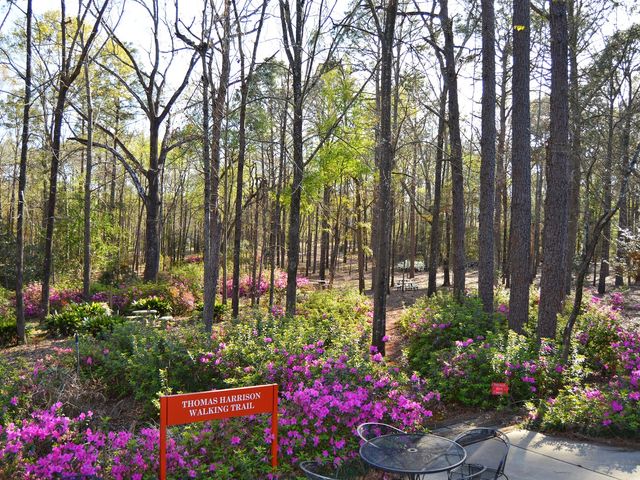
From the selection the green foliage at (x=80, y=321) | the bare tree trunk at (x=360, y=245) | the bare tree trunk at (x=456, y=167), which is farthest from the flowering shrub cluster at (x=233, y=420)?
the bare tree trunk at (x=360, y=245)

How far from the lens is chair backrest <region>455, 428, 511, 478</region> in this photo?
3.32 m

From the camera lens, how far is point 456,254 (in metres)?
12.3

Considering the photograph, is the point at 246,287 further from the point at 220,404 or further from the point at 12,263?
the point at 220,404

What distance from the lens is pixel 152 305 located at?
14.7 meters

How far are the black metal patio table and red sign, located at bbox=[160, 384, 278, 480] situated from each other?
0.87 m

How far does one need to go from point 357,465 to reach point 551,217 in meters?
5.53

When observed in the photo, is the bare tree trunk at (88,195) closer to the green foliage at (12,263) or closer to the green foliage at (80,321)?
the green foliage at (80,321)

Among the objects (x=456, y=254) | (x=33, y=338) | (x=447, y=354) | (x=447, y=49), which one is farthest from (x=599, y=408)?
(x=33, y=338)

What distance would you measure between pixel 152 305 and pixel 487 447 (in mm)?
12459

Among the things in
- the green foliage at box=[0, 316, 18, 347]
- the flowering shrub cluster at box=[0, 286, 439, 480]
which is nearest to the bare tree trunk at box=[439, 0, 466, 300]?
the flowering shrub cluster at box=[0, 286, 439, 480]

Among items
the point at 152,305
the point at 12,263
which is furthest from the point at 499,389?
the point at 12,263

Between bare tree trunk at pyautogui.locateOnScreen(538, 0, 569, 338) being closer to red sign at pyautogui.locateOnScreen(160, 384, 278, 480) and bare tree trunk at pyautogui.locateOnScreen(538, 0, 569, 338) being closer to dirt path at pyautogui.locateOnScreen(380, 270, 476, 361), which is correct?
dirt path at pyautogui.locateOnScreen(380, 270, 476, 361)

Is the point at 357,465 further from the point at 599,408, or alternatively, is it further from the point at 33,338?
the point at 33,338

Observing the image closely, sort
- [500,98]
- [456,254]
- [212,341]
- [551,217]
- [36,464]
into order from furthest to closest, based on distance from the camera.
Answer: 1. [500,98]
2. [456,254]
3. [551,217]
4. [212,341]
5. [36,464]
